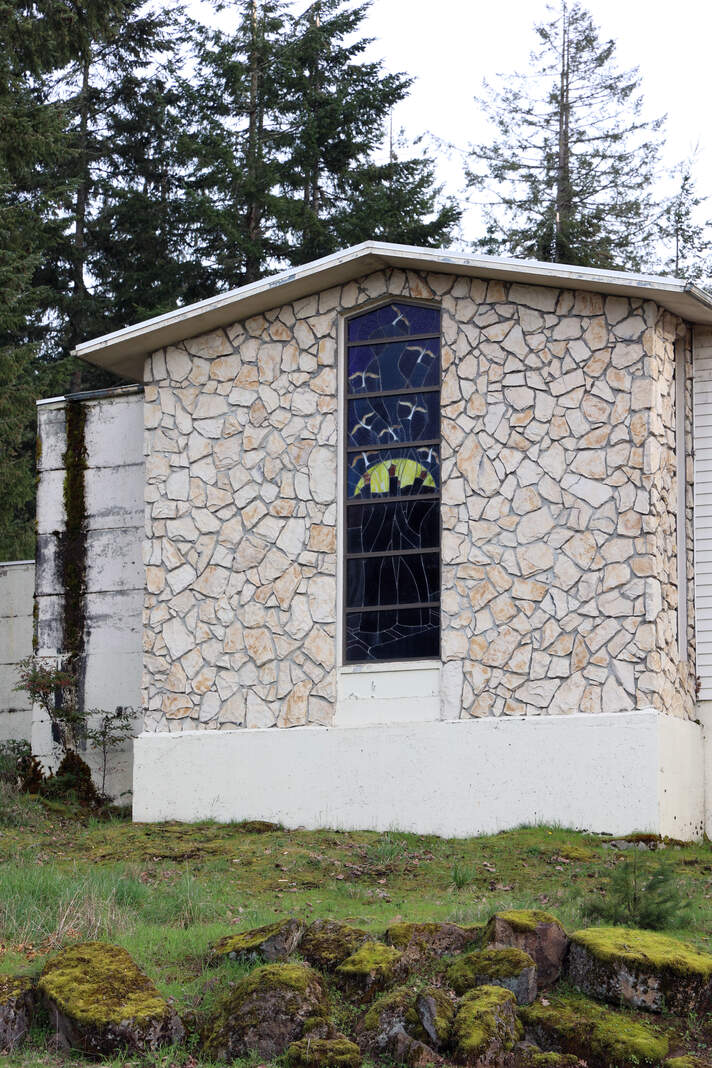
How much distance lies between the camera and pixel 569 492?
44.4 ft

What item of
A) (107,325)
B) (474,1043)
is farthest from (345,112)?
(474,1043)

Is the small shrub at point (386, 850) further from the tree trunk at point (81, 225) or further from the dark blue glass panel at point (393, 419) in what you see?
the tree trunk at point (81, 225)

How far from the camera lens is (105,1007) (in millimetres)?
7480

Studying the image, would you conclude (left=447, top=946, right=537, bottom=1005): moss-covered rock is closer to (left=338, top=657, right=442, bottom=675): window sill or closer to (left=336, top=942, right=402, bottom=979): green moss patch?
(left=336, top=942, right=402, bottom=979): green moss patch

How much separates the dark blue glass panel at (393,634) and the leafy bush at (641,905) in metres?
4.81

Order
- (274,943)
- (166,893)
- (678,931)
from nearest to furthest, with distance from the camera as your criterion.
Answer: (274,943)
(678,931)
(166,893)

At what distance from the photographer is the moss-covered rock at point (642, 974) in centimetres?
763

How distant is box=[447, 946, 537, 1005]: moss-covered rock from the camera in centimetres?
774

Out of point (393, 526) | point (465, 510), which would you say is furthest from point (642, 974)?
point (393, 526)

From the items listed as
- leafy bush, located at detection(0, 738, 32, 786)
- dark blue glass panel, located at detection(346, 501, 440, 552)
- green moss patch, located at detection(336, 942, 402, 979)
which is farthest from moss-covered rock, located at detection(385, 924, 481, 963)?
leafy bush, located at detection(0, 738, 32, 786)

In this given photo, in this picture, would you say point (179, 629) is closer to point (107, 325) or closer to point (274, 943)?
point (274, 943)

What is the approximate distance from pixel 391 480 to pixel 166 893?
525 centimetres

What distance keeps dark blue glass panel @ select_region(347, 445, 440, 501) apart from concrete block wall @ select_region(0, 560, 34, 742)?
5498mm

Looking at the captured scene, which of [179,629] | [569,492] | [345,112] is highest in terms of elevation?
[345,112]
